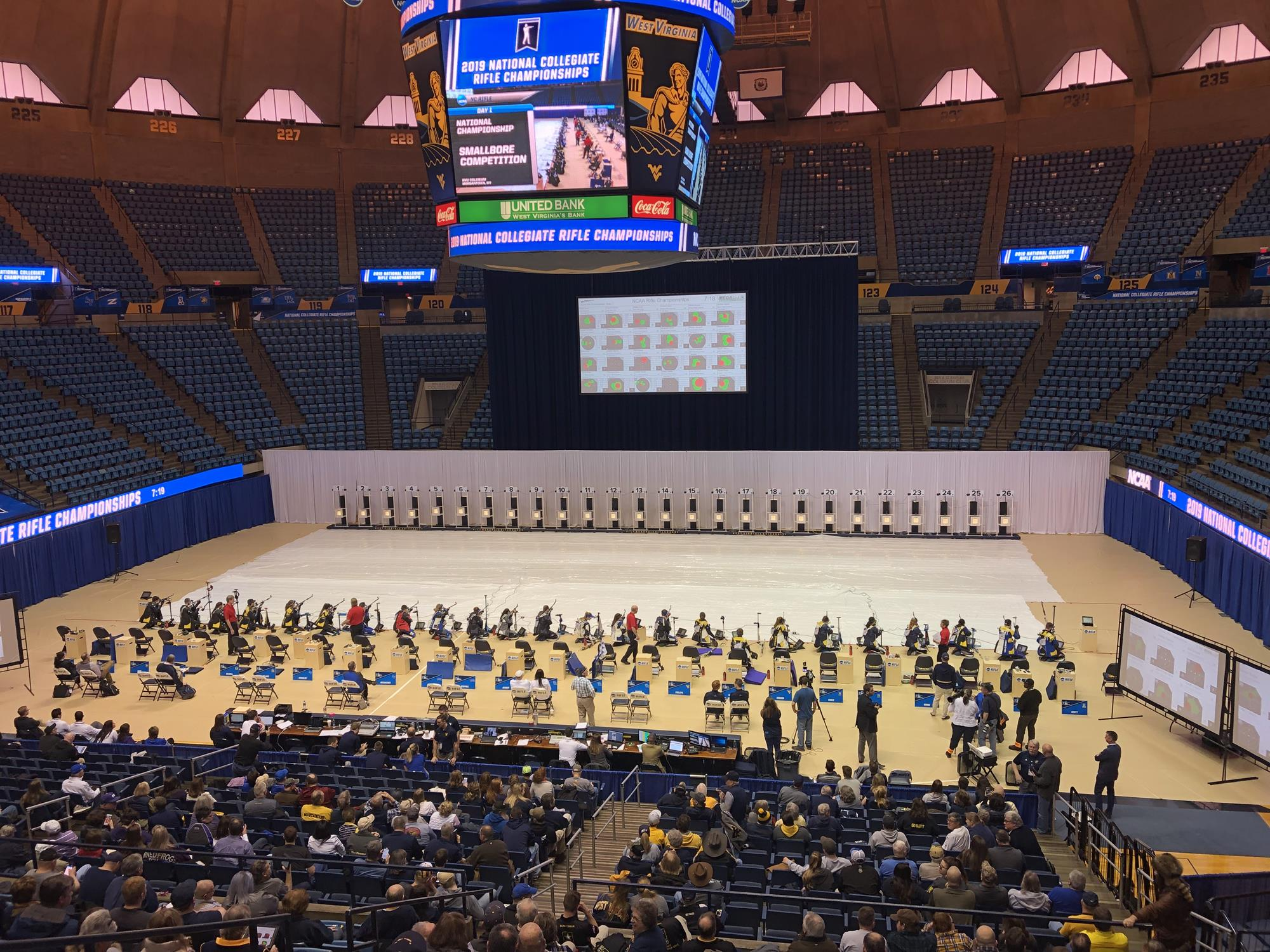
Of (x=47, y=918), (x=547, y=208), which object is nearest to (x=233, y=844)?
(x=47, y=918)

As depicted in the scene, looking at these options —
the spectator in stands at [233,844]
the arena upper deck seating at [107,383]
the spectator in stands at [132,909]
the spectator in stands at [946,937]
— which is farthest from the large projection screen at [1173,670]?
the arena upper deck seating at [107,383]

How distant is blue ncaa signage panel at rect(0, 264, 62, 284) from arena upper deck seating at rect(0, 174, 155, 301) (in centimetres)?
177

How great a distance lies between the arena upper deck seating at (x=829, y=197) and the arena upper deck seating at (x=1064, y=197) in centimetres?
612

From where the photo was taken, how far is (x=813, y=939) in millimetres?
8188

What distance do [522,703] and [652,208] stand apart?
1022 cm

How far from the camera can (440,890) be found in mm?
9906

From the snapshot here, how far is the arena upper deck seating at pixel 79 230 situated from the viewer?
44031 mm

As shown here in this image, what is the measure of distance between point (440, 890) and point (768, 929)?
3.18 meters

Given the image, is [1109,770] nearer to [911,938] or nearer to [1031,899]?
[1031,899]

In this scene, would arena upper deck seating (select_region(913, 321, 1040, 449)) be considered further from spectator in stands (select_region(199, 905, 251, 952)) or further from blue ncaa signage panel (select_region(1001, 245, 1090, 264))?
spectator in stands (select_region(199, 905, 251, 952))

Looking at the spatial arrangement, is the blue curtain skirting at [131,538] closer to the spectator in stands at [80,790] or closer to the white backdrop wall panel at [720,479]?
the white backdrop wall panel at [720,479]

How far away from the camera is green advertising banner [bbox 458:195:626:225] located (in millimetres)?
20656

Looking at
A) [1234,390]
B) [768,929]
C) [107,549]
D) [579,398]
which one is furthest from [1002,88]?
[768,929]

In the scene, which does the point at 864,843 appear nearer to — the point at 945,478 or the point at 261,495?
the point at 945,478
